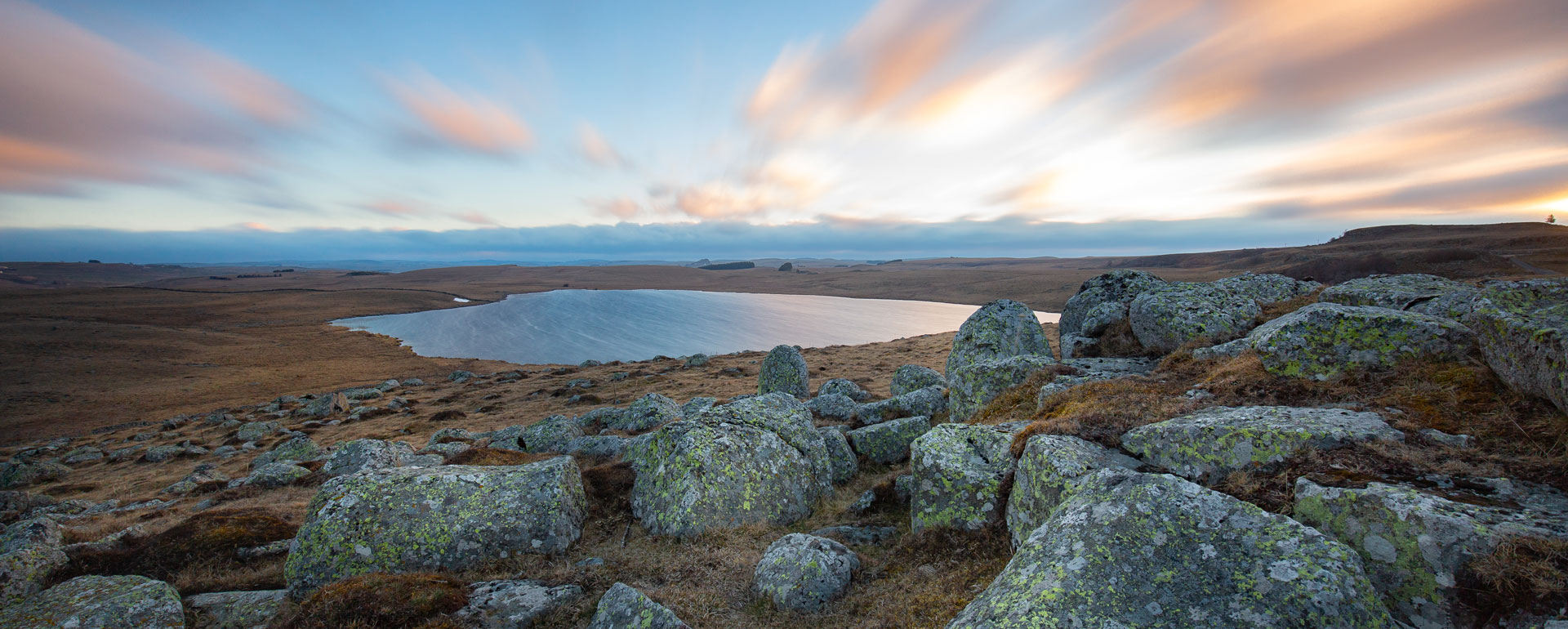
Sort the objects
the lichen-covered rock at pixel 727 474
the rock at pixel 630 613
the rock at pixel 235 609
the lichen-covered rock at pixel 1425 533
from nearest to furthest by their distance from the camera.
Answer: the lichen-covered rock at pixel 1425 533 → the rock at pixel 630 613 → the rock at pixel 235 609 → the lichen-covered rock at pixel 727 474

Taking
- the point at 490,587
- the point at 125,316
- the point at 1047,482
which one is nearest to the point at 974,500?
Answer: the point at 1047,482

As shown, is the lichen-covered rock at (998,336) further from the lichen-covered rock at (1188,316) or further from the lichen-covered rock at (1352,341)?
the lichen-covered rock at (1352,341)

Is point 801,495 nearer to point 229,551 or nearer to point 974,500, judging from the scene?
point 974,500

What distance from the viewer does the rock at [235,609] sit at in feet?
25.6

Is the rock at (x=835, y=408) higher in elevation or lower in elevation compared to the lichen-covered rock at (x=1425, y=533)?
lower

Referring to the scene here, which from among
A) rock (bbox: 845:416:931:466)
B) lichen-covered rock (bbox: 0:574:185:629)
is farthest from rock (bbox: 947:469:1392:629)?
lichen-covered rock (bbox: 0:574:185:629)

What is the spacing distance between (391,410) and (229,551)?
34.7 m

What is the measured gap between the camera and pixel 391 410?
3938 cm

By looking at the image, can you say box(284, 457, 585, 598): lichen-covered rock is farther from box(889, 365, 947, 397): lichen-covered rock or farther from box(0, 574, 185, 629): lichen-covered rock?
box(889, 365, 947, 397): lichen-covered rock

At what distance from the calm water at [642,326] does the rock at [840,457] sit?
62.8 meters

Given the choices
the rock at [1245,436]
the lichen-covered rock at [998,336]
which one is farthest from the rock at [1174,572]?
the lichen-covered rock at [998,336]

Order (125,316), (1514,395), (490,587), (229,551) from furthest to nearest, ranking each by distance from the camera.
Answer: (125,316) < (229,551) < (490,587) < (1514,395)

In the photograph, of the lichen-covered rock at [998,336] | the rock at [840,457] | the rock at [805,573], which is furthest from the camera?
the lichen-covered rock at [998,336]

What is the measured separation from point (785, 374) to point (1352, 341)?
70.9ft
